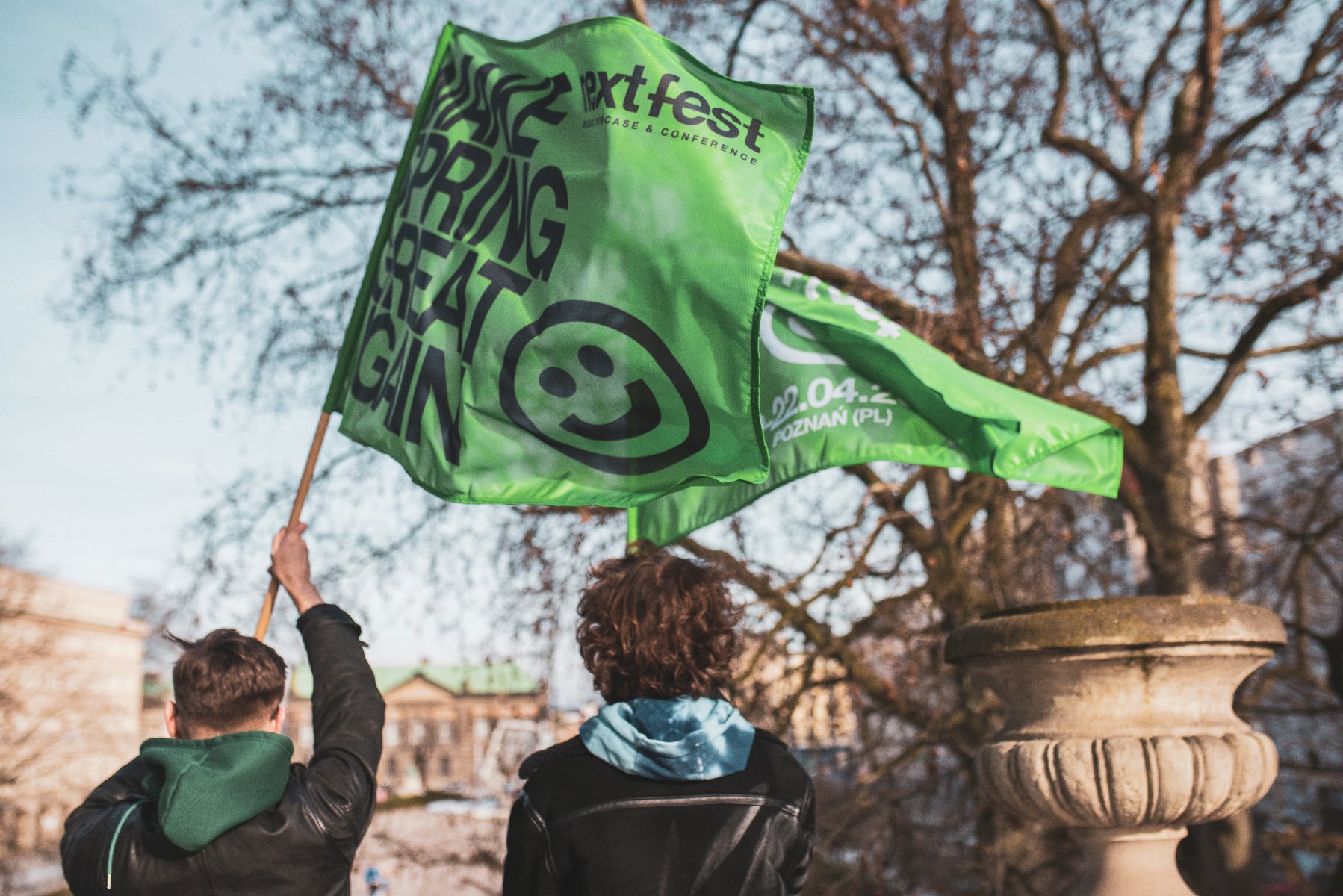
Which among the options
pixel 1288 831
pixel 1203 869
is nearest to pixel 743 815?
pixel 1203 869

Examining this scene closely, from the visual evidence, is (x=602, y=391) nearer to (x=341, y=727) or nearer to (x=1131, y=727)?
(x=341, y=727)

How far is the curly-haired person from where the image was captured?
2.08 m

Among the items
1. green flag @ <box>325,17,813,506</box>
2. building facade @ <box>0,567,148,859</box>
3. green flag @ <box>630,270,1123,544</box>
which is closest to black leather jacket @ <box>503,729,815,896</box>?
green flag @ <box>325,17,813,506</box>

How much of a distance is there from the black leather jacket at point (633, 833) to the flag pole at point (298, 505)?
2.54 feet

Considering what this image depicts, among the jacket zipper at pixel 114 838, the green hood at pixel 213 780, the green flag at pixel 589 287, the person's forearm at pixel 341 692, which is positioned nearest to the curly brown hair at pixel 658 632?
the person's forearm at pixel 341 692

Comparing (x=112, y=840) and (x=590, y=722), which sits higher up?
(x=590, y=722)

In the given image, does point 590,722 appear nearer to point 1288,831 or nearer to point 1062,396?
point 1062,396

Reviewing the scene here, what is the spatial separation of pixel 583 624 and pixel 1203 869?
20.4 ft

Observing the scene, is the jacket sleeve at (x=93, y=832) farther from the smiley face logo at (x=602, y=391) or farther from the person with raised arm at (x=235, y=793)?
the smiley face logo at (x=602, y=391)

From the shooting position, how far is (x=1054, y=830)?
8.23 meters

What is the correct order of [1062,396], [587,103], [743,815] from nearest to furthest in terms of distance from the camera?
[743,815] → [587,103] → [1062,396]

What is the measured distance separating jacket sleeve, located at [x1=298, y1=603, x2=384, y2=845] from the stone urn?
2623 mm

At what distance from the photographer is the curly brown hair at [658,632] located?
87.1 inches

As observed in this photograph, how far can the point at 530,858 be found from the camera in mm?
2098
